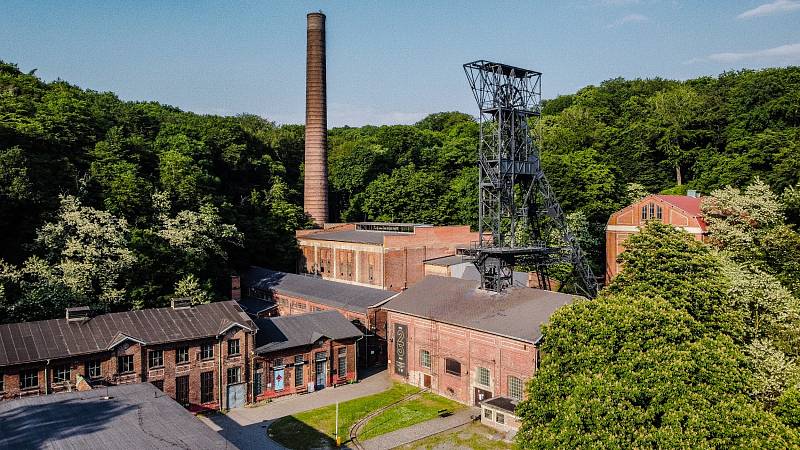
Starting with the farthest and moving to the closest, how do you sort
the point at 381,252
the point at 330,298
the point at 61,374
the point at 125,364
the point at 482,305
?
the point at 381,252 → the point at 330,298 → the point at 482,305 → the point at 125,364 → the point at 61,374

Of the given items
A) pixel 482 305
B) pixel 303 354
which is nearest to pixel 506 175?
pixel 482 305

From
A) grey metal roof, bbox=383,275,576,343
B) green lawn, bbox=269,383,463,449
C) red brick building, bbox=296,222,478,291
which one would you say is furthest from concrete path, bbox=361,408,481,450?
red brick building, bbox=296,222,478,291

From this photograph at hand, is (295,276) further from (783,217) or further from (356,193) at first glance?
(783,217)

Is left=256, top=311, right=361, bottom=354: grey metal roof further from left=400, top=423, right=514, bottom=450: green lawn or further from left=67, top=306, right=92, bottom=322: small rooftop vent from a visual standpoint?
left=400, top=423, right=514, bottom=450: green lawn

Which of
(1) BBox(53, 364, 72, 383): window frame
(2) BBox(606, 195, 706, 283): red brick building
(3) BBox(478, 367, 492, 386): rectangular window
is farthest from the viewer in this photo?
(2) BBox(606, 195, 706, 283): red brick building

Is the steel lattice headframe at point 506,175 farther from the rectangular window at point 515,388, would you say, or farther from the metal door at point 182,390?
the metal door at point 182,390

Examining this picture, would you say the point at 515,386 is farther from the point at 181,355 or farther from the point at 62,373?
the point at 62,373
